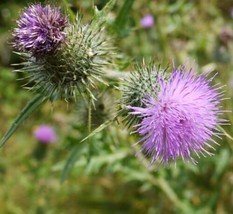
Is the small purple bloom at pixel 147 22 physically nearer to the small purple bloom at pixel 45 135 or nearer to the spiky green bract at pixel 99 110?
the small purple bloom at pixel 45 135

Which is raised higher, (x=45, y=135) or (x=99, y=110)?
(x=99, y=110)

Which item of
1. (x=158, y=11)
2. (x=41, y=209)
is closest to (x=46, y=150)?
(x=41, y=209)

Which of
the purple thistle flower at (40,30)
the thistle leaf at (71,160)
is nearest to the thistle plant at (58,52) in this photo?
the purple thistle flower at (40,30)

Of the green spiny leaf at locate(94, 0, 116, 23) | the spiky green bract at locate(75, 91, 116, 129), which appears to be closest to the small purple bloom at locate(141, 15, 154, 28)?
the spiky green bract at locate(75, 91, 116, 129)

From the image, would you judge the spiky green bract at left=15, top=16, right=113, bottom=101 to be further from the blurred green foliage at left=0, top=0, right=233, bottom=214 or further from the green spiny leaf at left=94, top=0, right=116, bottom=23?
the blurred green foliage at left=0, top=0, right=233, bottom=214

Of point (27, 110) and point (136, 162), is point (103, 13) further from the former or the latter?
point (136, 162)

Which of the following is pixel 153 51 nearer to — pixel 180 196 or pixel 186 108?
pixel 180 196

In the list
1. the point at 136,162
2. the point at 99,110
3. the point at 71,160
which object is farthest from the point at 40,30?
the point at 136,162
